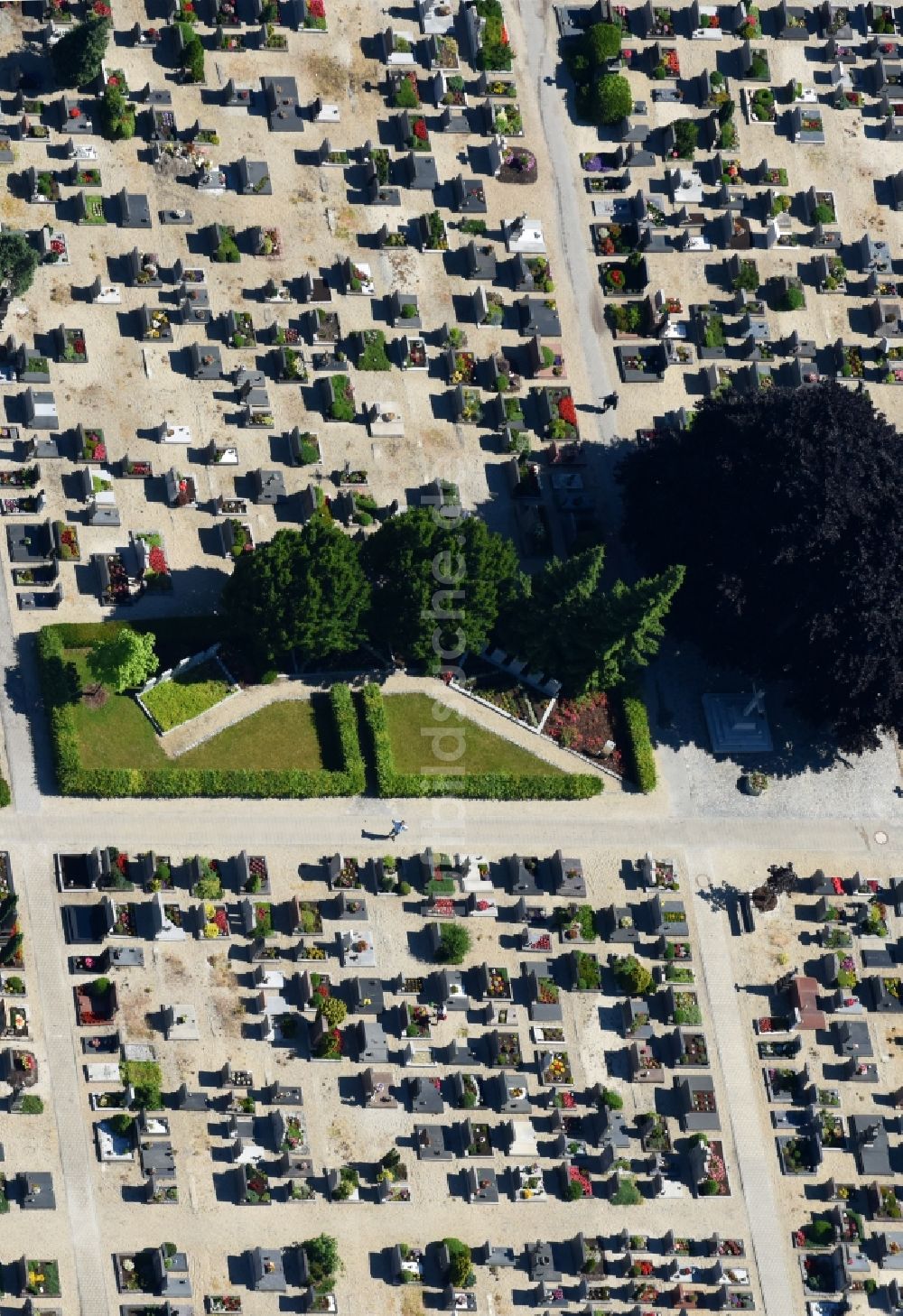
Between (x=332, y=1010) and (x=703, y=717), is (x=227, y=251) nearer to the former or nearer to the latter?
(x=703, y=717)

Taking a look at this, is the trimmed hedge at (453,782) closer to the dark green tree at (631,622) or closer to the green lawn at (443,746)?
the green lawn at (443,746)

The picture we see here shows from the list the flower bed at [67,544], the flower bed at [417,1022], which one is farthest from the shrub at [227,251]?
the flower bed at [417,1022]

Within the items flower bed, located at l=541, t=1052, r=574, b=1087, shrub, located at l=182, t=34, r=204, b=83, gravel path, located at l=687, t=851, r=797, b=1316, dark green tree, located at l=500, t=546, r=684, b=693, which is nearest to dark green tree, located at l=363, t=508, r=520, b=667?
dark green tree, located at l=500, t=546, r=684, b=693

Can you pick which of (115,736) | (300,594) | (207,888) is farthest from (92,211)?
(207,888)

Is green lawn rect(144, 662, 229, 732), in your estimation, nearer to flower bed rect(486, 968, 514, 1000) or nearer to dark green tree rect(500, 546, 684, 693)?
dark green tree rect(500, 546, 684, 693)

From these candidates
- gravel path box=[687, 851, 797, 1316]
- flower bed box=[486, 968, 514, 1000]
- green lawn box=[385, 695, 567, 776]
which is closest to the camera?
gravel path box=[687, 851, 797, 1316]

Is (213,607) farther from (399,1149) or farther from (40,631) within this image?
(399,1149)

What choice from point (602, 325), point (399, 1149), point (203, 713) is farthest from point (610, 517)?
point (399, 1149)
